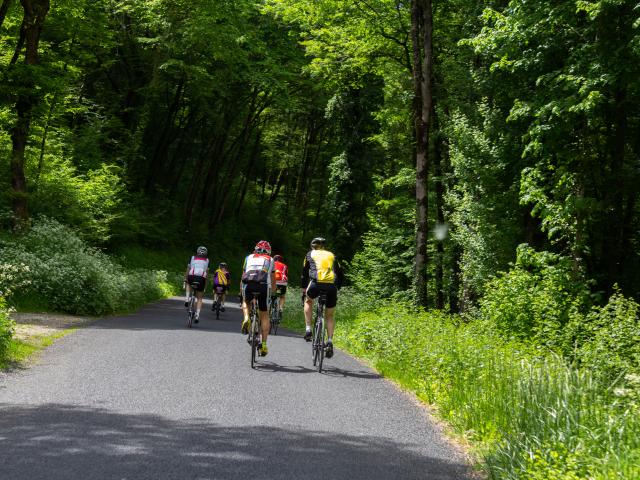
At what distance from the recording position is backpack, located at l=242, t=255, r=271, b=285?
11844 millimetres

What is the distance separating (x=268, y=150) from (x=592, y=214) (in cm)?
4036

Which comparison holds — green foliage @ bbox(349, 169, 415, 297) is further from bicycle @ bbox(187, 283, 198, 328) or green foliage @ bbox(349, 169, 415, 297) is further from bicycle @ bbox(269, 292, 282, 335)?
bicycle @ bbox(187, 283, 198, 328)

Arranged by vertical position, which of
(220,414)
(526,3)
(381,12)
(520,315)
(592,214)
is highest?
(381,12)

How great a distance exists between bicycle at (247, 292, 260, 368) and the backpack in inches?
9.5

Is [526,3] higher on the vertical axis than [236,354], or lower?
higher

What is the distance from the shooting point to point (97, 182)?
31.0m

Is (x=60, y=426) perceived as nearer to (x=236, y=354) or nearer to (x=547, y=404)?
(x=547, y=404)

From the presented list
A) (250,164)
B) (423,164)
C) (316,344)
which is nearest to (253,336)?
(316,344)

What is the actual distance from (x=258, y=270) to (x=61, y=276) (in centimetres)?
937

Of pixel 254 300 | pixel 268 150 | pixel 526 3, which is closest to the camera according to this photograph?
pixel 254 300

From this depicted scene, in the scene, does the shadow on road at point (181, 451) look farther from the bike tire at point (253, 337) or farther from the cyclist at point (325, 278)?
the cyclist at point (325, 278)

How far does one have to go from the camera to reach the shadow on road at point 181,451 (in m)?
5.51

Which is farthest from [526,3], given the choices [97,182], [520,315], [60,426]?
[97,182]

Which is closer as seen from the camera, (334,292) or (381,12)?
(334,292)
